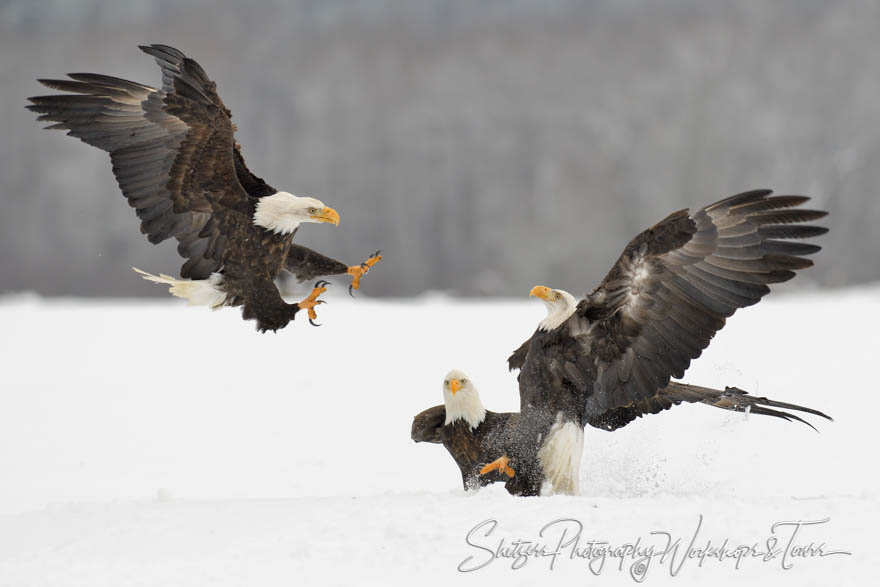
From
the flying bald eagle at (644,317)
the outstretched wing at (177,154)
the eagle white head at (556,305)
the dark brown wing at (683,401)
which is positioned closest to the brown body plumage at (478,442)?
the flying bald eagle at (644,317)

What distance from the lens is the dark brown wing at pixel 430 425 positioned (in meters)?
5.41

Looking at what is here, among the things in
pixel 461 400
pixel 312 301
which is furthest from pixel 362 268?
pixel 461 400

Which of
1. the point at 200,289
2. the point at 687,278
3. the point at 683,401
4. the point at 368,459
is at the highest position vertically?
the point at 687,278

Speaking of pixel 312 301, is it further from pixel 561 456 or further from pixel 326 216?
pixel 561 456

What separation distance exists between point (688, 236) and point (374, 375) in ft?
15.3

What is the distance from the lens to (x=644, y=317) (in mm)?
4484

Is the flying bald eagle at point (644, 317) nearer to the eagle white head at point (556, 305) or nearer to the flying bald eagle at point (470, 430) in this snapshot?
the eagle white head at point (556, 305)

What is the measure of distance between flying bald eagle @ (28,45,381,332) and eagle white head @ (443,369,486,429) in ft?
2.29

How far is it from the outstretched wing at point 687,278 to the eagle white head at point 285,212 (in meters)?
1.34

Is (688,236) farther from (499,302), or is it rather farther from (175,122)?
(499,302)

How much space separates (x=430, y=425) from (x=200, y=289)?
1.44 m

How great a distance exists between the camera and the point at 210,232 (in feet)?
16.0

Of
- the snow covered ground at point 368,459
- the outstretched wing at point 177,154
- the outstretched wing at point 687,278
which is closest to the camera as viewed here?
the snow covered ground at point 368,459

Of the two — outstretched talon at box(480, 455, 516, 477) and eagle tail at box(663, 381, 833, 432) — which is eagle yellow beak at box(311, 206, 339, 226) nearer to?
outstretched talon at box(480, 455, 516, 477)
